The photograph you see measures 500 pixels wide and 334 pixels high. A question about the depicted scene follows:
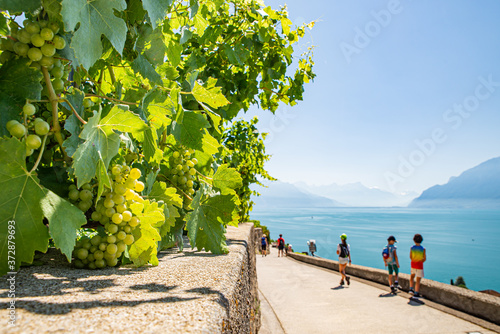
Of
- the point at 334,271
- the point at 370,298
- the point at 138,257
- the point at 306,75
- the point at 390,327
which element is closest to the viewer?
the point at 138,257

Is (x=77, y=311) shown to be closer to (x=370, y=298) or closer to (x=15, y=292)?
(x=15, y=292)

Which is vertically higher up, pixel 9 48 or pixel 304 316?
pixel 9 48

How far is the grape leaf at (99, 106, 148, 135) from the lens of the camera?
107cm

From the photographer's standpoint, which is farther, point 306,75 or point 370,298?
point 370,298

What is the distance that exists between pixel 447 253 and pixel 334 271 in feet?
606

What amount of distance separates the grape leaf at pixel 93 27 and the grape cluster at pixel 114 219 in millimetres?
471

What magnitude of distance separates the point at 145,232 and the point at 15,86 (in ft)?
2.51

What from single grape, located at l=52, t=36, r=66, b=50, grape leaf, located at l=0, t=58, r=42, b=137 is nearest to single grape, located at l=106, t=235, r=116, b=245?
grape leaf, located at l=0, t=58, r=42, b=137

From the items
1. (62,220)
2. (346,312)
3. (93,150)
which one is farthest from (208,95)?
(346,312)

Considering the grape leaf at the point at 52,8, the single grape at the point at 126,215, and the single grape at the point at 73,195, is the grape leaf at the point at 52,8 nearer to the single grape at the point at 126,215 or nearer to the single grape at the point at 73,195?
the single grape at the point at 73,195

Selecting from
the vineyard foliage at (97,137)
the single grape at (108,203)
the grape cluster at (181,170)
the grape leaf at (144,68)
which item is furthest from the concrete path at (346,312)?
the grape leaf at (144,68)

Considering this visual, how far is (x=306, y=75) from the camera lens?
15.0 feet

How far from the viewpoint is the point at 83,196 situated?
1.32 meters

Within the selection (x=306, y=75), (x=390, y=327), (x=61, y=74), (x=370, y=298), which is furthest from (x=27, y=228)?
(x=370, y=298)
